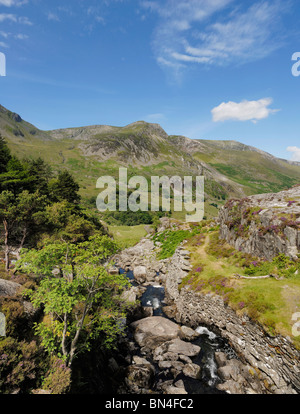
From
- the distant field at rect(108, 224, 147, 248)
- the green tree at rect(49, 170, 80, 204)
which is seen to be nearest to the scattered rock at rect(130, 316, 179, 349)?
the green tree at rect(49, 170, 80, 204)

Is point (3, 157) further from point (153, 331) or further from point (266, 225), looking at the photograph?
point (266, 225)

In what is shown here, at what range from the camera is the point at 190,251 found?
46.2m

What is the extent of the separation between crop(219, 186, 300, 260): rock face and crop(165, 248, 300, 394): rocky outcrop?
36.3ft

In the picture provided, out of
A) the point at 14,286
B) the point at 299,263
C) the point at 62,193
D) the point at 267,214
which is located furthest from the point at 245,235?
the point at 62,193

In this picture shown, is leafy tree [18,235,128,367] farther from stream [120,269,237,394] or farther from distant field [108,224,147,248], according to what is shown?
distant field [108,224,147,248]

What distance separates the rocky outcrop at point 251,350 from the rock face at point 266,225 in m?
11.1

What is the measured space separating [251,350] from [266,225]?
58.7ft


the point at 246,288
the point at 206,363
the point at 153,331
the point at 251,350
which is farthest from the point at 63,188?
the point at 251,350

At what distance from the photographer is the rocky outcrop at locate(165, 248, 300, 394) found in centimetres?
1577

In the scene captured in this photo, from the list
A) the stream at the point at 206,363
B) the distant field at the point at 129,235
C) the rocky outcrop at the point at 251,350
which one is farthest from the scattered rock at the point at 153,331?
the distant field at the point at 129,235

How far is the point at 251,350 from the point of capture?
19766mm

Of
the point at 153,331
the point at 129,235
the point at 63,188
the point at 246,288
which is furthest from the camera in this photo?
the point at 129,235
